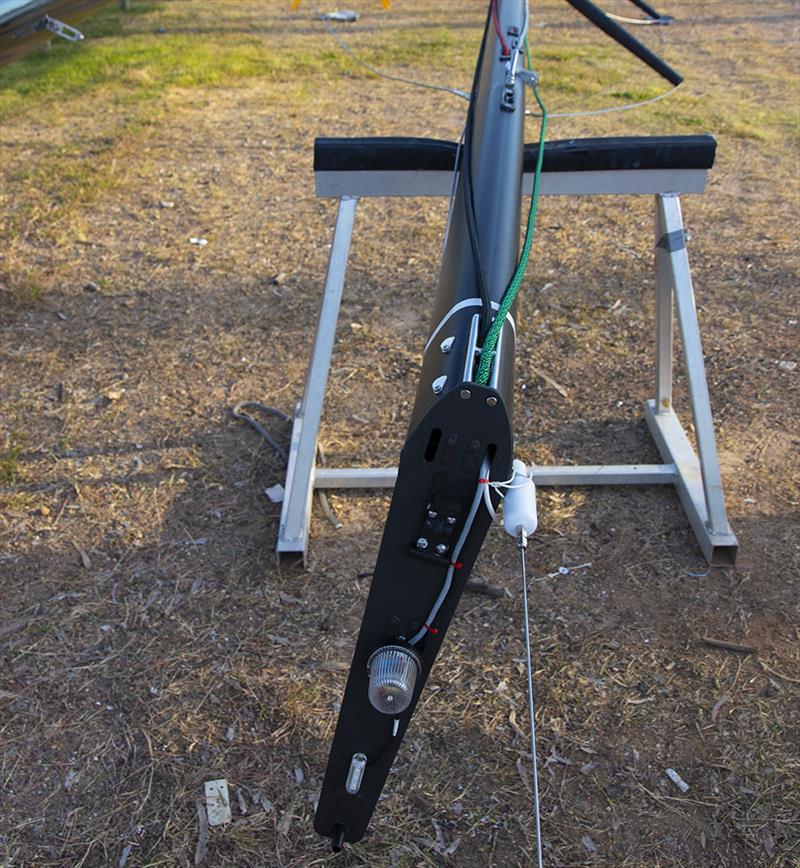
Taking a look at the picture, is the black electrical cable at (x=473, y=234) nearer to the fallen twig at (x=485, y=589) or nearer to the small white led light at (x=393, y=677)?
the small white led light at (x=393, y=677)

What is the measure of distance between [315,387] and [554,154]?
1122mm

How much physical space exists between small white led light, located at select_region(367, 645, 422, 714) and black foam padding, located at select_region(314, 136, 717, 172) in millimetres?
1858

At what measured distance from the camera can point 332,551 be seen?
329 centimetres

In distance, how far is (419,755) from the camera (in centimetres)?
256

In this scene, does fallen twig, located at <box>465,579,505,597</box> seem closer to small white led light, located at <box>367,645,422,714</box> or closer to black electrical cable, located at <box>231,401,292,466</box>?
black electrical cable, located at <box>231,401,292,466</box>

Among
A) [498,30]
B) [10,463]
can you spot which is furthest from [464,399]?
[10,463]

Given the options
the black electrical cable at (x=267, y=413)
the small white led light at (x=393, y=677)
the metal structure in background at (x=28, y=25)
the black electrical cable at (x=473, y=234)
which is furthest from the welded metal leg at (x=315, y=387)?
the metal structure in background at (x=28, y=25)

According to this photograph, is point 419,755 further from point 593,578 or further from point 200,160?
point 200,160

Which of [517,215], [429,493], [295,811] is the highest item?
[517,215]

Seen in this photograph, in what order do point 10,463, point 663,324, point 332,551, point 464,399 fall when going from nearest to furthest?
point 464,399 → point 332,551 → point 663,324 → point 10,463

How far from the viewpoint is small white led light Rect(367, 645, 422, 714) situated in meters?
1.55

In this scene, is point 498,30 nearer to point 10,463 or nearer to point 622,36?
point 622,36

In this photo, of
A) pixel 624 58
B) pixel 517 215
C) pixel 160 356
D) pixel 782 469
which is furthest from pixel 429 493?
pixel 624 58

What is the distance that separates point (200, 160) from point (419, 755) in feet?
17.2
